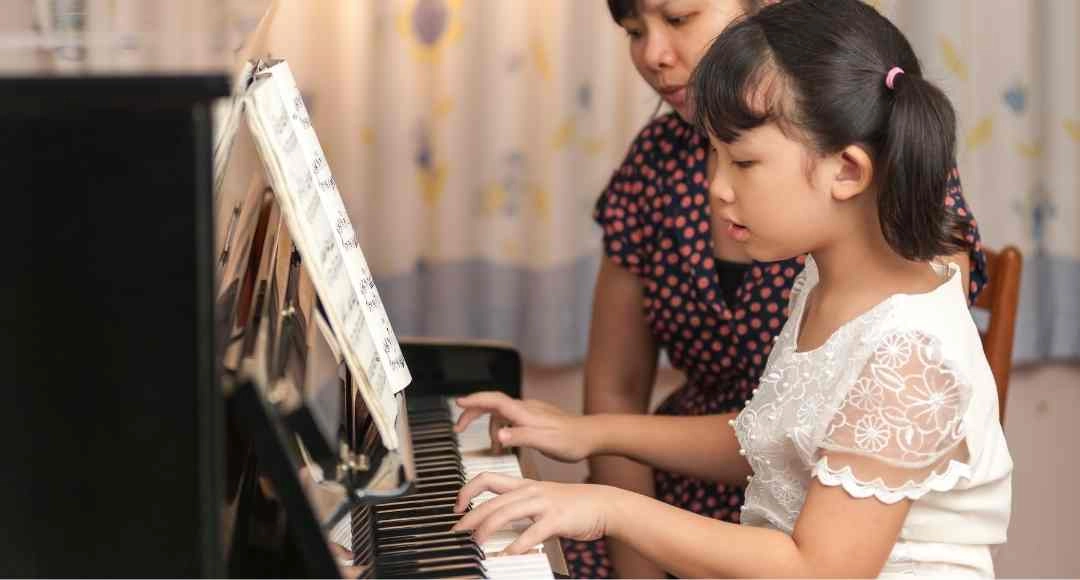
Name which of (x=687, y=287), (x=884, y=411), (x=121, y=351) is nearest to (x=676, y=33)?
(x=687, y=287)

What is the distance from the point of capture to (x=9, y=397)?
2.77ft

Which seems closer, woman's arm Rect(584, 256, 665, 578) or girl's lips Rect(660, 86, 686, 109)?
girl's lips Rect(660, 86, 686, 109)

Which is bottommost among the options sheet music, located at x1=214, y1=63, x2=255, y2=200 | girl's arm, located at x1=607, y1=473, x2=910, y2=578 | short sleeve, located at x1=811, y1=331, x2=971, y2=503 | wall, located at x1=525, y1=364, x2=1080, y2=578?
wall, located at x1=525, y1=364, x2=1080, y2=578

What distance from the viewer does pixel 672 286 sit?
5.93 ft

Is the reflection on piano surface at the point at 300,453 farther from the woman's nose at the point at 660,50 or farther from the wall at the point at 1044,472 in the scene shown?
the wall at the point at 1044,472

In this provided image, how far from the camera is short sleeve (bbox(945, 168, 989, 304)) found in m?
1.58

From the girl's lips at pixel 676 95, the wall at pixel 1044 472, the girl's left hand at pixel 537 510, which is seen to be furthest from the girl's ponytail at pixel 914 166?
the wall at pixel 1044 472

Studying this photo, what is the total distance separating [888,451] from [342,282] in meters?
0.52

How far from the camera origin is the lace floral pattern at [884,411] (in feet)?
3.86

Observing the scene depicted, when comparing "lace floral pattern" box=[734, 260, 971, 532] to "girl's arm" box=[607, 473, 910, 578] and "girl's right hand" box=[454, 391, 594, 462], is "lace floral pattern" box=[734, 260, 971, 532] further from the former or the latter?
"girl's right hand" box=[454, 391, 594, 462]

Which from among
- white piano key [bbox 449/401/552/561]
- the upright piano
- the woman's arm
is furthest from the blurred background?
the upright piano

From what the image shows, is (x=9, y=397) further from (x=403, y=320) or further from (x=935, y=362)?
(x=403, y=320)

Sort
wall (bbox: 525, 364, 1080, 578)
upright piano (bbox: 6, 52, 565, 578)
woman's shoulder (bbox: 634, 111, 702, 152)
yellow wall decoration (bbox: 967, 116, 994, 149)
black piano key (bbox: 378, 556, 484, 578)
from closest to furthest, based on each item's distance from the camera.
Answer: upright piano (bbox: 6, 52, 565, 578), black piano key (bbox: 378, 556, 484, 578), woman's shoulder (bbox: 634, 111, 702, 152), yellow wall decoration (bbox: 967, 116, 994, 149), wall (bbox: 525, 364, 1080, 578)

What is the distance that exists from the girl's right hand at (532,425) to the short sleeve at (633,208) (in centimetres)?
35
